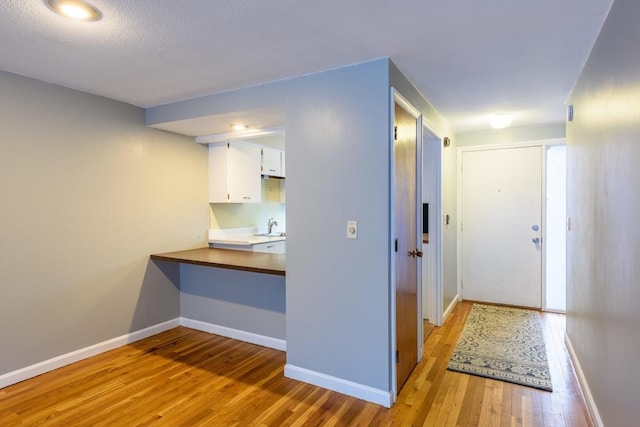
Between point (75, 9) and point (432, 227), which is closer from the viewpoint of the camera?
point (75, 9)

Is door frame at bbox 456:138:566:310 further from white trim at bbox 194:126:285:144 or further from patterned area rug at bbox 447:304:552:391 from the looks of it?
white trim at bbox 194:126:285:144

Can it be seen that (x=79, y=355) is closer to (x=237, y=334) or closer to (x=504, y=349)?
(x=237, y=334)

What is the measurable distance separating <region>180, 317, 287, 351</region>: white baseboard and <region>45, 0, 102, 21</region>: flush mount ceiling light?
2.74 m

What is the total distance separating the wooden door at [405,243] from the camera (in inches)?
96.2

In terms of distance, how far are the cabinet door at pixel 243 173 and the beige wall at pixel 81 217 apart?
0.43m

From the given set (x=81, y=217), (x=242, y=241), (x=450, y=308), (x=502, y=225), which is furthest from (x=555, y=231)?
(x=81, y=217)

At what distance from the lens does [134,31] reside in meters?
1.94

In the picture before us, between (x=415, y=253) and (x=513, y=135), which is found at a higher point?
(x=513, y=135)

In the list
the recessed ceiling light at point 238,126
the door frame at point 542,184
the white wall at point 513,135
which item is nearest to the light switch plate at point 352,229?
the recessed ceiling light at point 238,126

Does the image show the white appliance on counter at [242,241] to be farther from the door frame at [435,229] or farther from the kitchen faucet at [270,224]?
the door frame at [435,229]

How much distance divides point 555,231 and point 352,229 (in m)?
3.38

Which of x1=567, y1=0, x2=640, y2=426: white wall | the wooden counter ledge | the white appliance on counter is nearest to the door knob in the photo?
the wooden counter ledge

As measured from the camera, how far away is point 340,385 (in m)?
2.46

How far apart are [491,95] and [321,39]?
184cm
